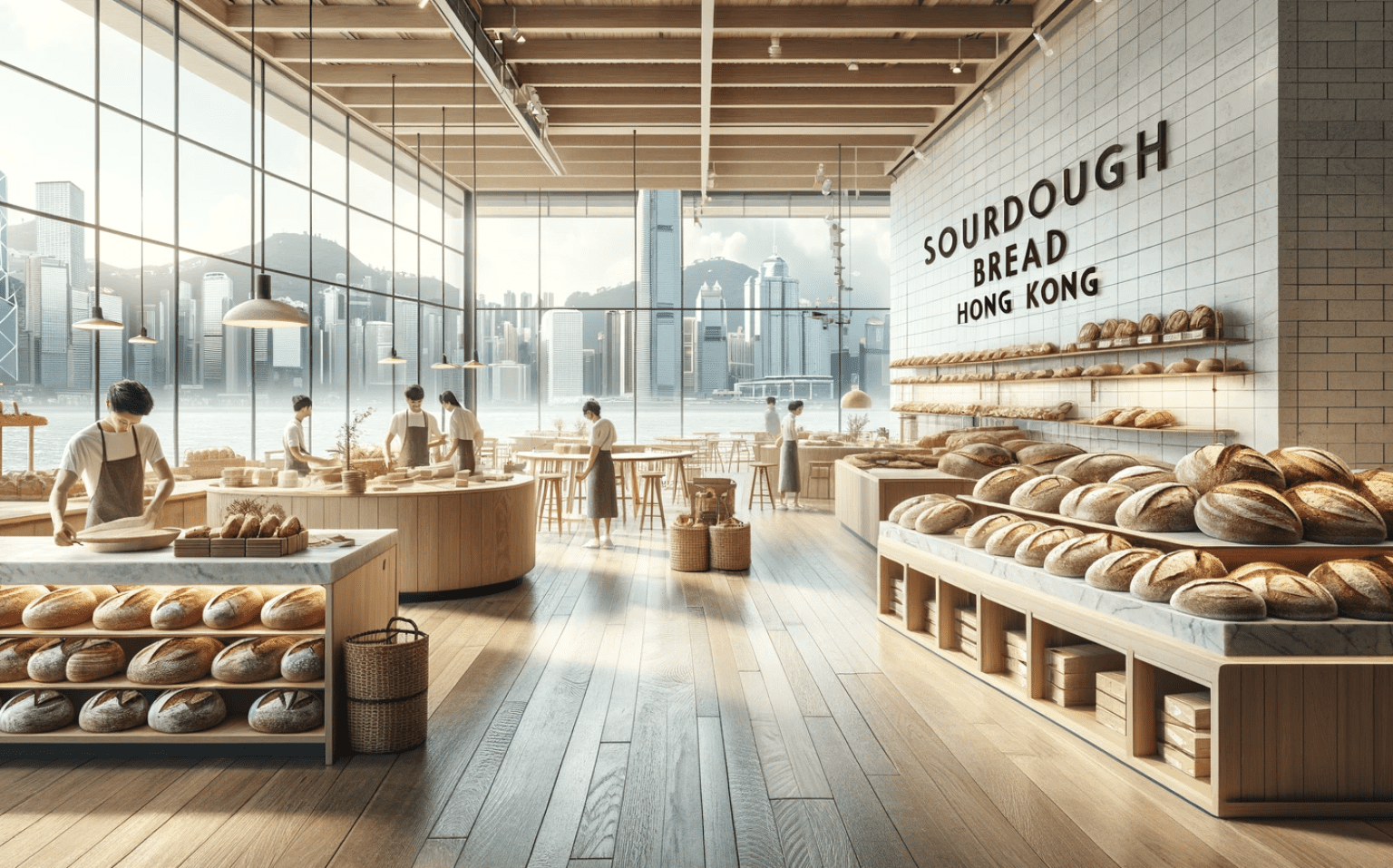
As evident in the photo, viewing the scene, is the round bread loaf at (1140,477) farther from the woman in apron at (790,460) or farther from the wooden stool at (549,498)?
the woman in apron at (790,460)

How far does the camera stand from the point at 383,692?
2.98 m

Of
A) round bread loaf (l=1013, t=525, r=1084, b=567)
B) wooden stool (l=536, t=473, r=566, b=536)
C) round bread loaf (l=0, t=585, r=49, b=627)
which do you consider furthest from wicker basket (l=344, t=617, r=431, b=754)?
wooden stool (l=536, t=473, r=566, b=536)

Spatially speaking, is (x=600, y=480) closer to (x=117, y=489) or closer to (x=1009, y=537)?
(x=117, y=489)

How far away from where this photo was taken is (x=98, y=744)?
2979mm

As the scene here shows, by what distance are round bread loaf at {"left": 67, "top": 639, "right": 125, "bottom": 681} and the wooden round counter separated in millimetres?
2192

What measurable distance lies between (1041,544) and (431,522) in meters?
4.08

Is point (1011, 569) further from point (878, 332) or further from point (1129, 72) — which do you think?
point (878, 332)

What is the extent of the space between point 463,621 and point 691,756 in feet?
8.35

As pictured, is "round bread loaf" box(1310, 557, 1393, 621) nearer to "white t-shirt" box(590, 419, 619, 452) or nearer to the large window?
"white t-shirt" box(590, 419, 619, 452)

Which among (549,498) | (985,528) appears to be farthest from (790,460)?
(985,528)

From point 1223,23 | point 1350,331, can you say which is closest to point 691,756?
point 1350,331

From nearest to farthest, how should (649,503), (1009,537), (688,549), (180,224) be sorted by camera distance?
(1009,537)
(688,549)
(649,503)
(180,224)

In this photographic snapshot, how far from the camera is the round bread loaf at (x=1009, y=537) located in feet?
12.5

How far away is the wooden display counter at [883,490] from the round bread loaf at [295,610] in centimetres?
477
